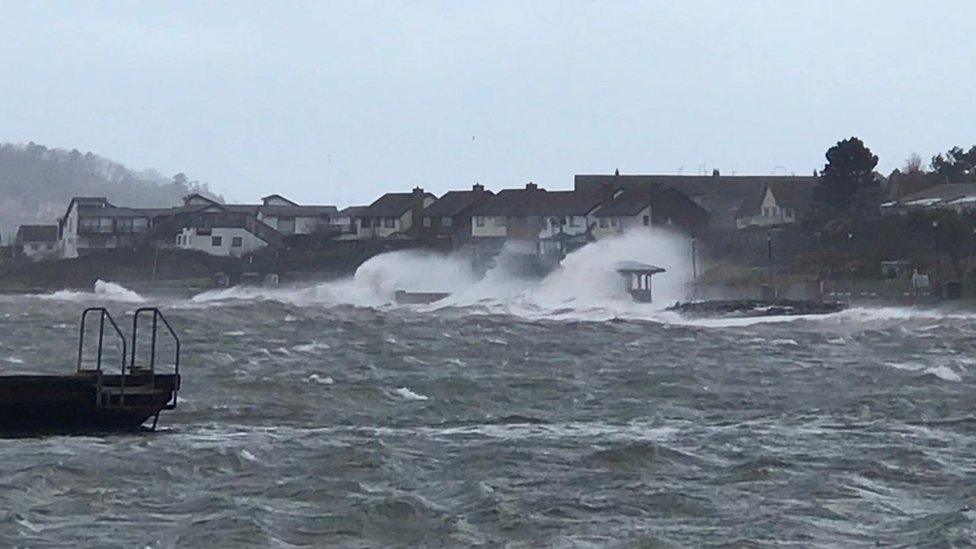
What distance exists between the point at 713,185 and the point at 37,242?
55.7m

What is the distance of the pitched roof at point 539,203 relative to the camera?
111 meters

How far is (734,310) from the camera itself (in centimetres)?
6334

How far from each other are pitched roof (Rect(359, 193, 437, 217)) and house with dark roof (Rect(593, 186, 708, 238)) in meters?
20.1

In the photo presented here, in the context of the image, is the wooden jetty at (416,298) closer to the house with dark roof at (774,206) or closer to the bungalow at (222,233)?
the house with dark roof at (774,206)

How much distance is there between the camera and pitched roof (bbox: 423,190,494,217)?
386ft

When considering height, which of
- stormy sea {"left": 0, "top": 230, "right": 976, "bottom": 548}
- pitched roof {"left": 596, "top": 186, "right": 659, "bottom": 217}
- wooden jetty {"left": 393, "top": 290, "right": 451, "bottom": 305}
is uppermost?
pitched roof {"left": 596, "top": 186, "right": 659, "bottom": 217}

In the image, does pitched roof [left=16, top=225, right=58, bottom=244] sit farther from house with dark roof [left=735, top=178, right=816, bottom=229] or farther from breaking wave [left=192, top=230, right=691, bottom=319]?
house with dark roof [left=735, top=178, right=816, bottom=229]

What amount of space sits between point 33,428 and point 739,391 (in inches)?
547

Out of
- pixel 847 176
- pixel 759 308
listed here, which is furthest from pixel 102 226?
pixel 759 308

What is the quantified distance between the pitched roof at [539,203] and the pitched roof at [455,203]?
157 centimetres

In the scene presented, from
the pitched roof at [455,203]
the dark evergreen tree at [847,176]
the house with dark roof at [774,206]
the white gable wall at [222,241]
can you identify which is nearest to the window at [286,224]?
the white gable wall at [222,241]

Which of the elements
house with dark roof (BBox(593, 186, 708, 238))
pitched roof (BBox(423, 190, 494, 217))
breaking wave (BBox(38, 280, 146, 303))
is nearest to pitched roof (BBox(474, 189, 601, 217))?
pitched roof (BBox(423, 190, 494, 217))

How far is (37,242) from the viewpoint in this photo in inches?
5197

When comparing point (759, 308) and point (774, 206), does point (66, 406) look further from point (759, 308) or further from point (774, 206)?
point (774, 206)
